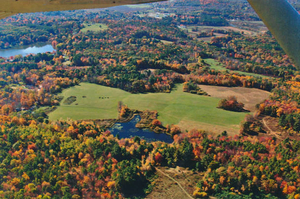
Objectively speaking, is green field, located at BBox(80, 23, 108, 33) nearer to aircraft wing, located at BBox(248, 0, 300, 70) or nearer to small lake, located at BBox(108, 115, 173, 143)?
small lake, located at BBox(108, 115, 173, 143)

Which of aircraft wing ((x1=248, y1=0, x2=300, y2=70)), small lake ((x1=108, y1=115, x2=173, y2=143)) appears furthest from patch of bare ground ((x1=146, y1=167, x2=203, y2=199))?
aircraft wing ((x1=248, y1=0, x2=300, y2=70))

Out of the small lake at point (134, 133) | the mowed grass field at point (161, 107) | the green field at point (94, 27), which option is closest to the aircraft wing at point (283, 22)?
the small lake at point (134, 133)

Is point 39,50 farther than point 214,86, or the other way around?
point 39,50

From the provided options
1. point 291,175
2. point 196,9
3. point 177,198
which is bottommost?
point 177,198

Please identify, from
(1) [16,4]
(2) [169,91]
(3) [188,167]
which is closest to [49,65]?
(2) [169,91]

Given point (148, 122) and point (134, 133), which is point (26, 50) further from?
point (134, 133)

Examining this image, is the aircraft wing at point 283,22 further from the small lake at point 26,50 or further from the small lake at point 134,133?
the small lake at point 26,50

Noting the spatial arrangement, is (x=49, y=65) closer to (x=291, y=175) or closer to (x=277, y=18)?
(x=291, y=175)
